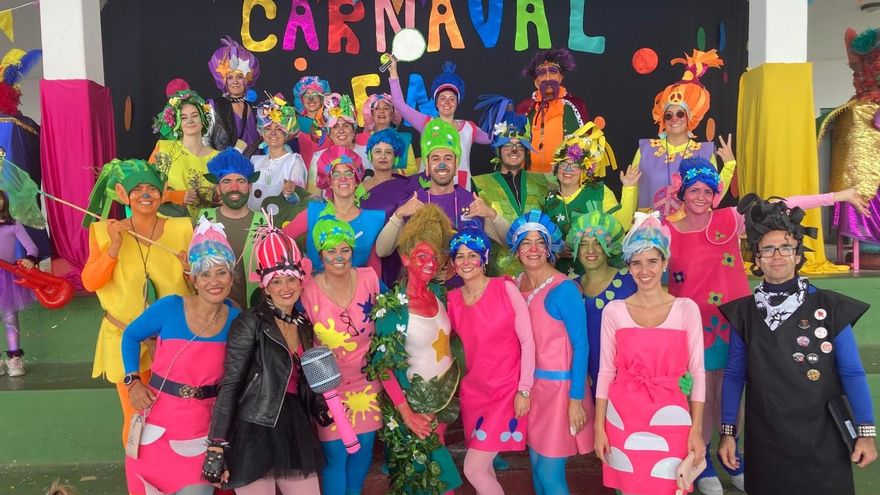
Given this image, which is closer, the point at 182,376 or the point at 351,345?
the point at 182,376

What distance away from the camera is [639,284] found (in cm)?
289

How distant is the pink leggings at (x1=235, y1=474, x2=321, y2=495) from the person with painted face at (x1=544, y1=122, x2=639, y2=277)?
192 cm

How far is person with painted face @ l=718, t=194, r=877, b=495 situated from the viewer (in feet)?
8.61

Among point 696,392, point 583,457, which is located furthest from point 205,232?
point 583,457

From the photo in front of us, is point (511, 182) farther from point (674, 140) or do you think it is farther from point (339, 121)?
point (339, 121)

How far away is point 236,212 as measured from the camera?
362 centimetres

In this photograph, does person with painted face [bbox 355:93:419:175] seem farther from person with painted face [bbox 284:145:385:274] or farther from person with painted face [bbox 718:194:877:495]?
person with painted face [bbox 718:194:877:495]

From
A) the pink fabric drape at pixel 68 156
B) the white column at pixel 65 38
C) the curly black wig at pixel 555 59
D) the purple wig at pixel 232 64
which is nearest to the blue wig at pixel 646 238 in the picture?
the curly black wig at pixel 555 59

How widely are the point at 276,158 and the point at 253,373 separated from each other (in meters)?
2.36

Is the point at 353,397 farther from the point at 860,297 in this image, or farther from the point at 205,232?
the point at 860,297

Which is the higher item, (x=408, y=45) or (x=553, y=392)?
(x=408, y=45)

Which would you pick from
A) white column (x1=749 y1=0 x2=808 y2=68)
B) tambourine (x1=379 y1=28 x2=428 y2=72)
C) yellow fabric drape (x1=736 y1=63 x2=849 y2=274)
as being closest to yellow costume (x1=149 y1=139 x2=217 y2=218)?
tambourine (x1=379 y1=28 x2=428 y2=72)

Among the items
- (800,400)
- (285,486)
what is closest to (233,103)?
(285,486)

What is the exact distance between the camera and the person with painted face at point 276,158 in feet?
14.8
